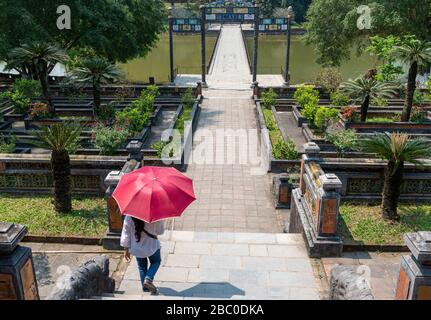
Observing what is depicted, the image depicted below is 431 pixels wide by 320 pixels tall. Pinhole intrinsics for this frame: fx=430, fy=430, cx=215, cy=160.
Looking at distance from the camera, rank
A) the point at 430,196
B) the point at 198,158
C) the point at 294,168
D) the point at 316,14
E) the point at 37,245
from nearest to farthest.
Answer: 1. the point at 37,245
2. the point at 430,196
3. the point at 294,168
4. the point at 198,158
5. the point at 316,14

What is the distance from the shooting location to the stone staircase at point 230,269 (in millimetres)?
6324

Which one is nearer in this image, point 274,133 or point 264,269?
point 264,269

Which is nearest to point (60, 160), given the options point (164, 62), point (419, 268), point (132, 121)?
point (419, 268)

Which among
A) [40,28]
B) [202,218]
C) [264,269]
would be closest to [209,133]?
[202,218]

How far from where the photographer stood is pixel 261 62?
42094mm

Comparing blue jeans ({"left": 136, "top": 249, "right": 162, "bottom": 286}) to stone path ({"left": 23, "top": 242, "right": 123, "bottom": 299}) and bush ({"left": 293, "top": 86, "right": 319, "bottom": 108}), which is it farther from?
bush ({"left": 293, "top": 86, "right": 319, "bottom": 108})

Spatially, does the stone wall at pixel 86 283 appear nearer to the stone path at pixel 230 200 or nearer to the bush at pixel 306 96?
the stone path at pixel 230 200

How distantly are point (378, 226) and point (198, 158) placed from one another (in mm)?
7199

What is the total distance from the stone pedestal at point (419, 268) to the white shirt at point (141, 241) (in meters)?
3.14

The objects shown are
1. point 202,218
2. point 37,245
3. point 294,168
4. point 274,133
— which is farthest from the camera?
point 274,133

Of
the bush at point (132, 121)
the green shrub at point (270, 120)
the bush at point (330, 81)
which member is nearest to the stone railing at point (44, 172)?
the bush at point (132, 121)

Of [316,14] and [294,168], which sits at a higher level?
[316,14]

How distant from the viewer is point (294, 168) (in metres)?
13.1
